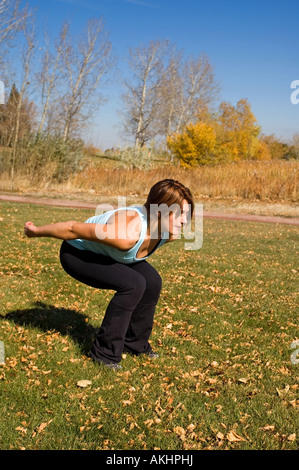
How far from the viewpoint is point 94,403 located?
3219mm

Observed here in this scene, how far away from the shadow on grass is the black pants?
501mm

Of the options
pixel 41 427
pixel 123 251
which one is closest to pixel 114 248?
pixel 123 251

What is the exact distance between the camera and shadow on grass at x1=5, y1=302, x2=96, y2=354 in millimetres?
4418

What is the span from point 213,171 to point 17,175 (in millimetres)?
10436

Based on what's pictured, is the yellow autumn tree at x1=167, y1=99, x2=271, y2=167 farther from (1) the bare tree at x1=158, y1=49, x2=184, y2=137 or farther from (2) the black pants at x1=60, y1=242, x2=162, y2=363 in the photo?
(2) the black pants at x1=60, y1=242, x2=162, y2=363

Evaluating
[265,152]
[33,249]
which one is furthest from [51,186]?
[265,152]

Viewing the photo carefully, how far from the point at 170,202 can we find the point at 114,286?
2.78 feet

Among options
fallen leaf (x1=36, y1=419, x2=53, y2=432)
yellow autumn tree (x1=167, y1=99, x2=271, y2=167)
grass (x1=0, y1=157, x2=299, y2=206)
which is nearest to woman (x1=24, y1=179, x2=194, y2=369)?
fallen leaf (x1=36, y1=419, x2=53, y2=432)

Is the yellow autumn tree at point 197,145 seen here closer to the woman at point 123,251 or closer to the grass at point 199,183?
the grass at point 199,183

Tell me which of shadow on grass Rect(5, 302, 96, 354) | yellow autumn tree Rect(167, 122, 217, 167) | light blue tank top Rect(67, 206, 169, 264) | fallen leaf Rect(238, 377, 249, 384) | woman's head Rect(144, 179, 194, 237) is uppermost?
yellow autumn tree Rect(167, 122, 217, 167)

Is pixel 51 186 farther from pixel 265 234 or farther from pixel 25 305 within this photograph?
pixel 25 305

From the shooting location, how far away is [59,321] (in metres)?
4.75

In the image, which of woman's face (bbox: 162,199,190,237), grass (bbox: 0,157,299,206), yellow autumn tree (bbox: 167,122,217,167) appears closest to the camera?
woman's face (bbox: 162,199,190,237)

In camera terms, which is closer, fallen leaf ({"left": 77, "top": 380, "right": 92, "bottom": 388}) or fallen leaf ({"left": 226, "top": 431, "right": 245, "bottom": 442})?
fallen leaf ({"left": 226, "top": 431, "right": 245, "bottom": 442})
